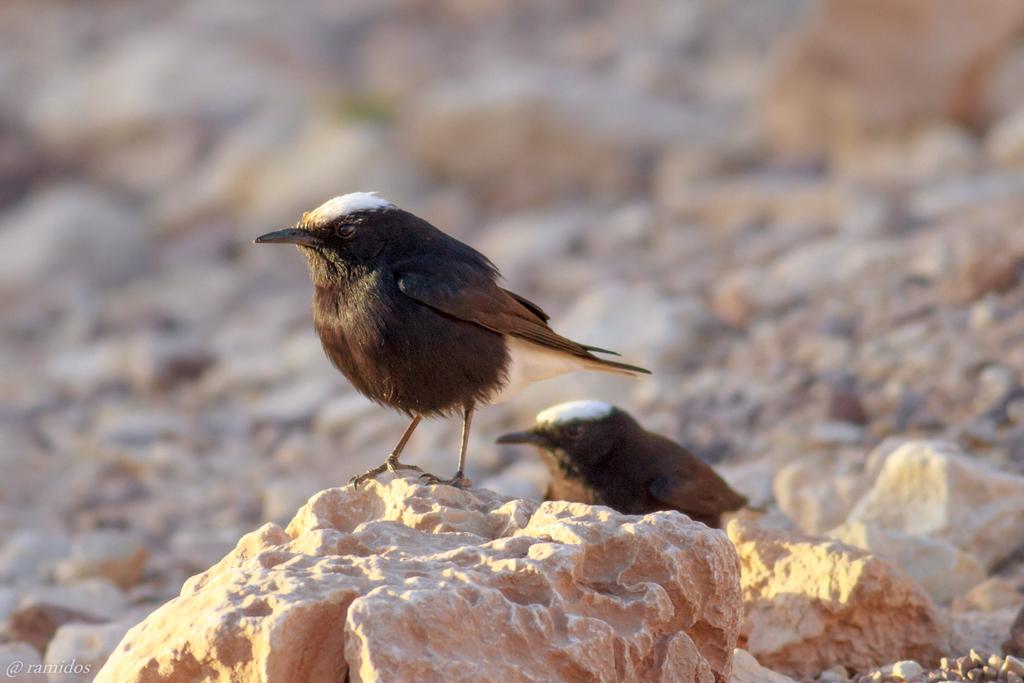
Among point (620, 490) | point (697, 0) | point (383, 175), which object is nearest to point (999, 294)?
point (620, 490)

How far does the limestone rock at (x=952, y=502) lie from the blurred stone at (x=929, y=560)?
0.86 ft

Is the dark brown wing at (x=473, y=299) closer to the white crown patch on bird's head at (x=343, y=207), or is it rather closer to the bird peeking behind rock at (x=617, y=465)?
the white crown patch on bird's head at (x=343, y=207)

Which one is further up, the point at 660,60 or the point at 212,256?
the point at 660,60

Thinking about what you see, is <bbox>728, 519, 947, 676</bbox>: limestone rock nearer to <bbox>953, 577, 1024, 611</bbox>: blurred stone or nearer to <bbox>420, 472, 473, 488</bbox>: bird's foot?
<bbox>953, 577, 1024, 611</bbox>: blurred stone

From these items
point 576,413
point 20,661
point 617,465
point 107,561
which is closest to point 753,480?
point 617,465

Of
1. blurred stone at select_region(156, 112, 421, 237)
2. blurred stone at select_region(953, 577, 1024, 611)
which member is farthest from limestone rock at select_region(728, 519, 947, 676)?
blurred stone at select_region(156, 112, 421, 237)

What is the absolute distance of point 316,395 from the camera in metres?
11.1

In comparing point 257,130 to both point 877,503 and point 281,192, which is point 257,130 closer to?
point 281,192

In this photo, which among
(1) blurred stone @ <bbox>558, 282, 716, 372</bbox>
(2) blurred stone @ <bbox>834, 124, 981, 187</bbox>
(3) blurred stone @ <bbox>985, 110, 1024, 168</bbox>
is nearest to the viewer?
(1) blurred stone @ <bbox>558, 282, 716, 372</bbox>

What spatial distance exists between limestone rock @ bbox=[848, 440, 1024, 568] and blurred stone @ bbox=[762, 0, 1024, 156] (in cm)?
733

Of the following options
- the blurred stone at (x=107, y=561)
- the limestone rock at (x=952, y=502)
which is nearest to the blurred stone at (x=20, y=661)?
the blurred stone at (x=107, y=561)

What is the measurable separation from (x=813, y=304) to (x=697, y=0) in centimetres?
950

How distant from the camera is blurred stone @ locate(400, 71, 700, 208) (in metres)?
15.0

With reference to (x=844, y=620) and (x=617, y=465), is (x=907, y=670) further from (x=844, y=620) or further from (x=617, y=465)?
(x=617, y=465)
